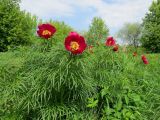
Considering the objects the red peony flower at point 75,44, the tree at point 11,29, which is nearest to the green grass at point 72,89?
the red peony flower at point 75,44

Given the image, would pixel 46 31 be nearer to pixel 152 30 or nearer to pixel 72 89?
pixel 72 89

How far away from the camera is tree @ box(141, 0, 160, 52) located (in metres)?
40.1

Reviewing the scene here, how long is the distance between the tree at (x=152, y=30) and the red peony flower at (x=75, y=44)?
35.4m

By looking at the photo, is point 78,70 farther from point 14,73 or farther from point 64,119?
point 14,73

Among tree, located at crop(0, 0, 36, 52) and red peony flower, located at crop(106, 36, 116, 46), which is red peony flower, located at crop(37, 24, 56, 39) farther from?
tree, located at crop(0, 0, 36, 52)

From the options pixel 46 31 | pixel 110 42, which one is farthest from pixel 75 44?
pixel 110 42

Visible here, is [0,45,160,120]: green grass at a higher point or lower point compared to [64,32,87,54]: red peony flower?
lower

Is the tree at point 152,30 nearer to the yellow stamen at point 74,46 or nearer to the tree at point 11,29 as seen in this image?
the tree at point 11,29

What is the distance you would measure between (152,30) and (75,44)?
120 feet

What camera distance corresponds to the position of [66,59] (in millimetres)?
4738

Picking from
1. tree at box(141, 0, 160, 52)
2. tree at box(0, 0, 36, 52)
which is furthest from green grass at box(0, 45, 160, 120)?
tree at box(141, 0, 160, 52)

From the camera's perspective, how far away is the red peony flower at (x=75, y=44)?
462 cm

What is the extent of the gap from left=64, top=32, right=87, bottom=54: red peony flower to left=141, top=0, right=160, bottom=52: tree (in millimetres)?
35417

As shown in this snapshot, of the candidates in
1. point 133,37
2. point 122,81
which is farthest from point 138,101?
point 133,37
